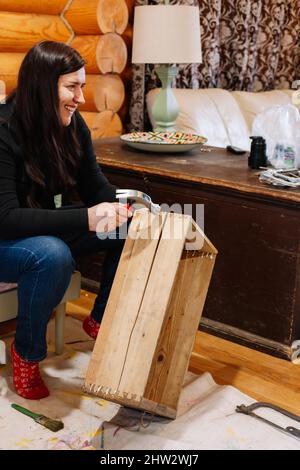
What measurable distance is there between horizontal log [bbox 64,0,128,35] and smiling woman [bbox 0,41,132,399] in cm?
130

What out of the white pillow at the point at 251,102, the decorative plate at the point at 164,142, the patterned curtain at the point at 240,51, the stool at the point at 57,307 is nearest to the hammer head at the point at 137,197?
the stool at the point at 57,307

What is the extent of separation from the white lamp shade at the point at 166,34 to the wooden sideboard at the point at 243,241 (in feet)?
2.12

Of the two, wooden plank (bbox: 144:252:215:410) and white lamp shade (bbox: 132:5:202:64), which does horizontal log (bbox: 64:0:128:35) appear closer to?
white lamp shade (bbox: 132:5:202:64)

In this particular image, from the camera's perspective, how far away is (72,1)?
10.3 ft

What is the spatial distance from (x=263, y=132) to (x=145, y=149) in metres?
0.51

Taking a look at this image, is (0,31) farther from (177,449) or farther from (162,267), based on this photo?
(177,449)

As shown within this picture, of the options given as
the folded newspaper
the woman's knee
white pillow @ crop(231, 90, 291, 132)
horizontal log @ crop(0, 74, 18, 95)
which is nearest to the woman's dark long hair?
the woman's knee

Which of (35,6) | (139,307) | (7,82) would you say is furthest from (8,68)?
(139,307)

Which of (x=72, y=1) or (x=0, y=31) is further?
(x=72, y=1)

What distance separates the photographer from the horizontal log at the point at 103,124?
3.33 meters

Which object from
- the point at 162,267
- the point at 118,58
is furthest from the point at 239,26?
the point at 162,267

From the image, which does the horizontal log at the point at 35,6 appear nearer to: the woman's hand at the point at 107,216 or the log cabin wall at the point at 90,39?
the log cabin wall at the point at 90,39

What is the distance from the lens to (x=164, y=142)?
2723 mm

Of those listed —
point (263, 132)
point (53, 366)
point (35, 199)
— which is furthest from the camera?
point (263, 132)
